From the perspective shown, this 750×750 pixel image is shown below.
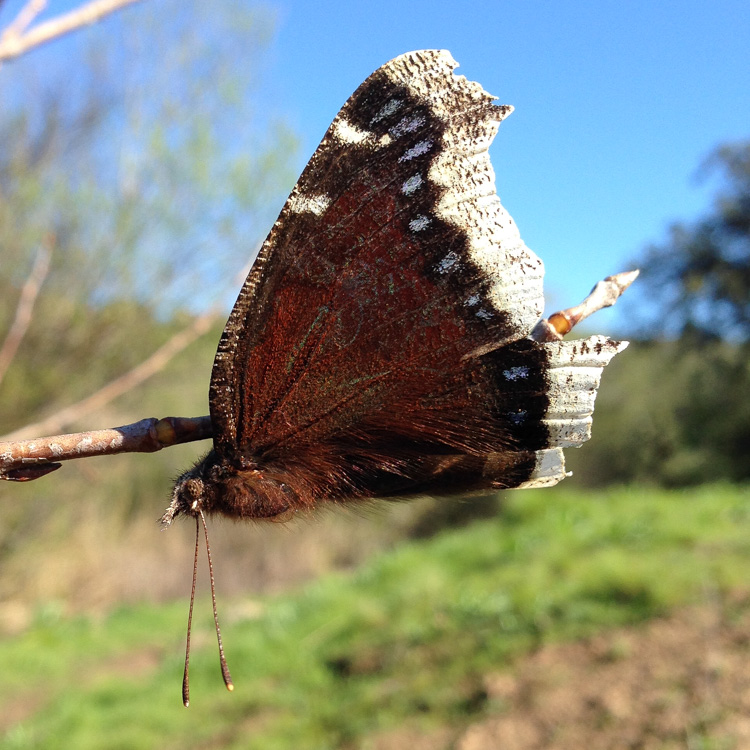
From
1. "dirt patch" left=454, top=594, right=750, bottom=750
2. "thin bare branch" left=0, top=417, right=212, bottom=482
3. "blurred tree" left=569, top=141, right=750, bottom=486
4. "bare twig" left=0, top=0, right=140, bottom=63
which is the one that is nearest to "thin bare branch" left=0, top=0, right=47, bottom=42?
"bare twig" left=0, top=0, right=140, bottom=63

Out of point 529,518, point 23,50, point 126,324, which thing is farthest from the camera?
point 126,324

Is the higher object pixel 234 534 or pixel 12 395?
pixel 12 395

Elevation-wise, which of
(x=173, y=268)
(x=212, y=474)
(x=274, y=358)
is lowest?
(x=212, y=474)

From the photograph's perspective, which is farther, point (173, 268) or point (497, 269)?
point (173, 268)

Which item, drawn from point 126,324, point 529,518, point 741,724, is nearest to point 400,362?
point 741,724

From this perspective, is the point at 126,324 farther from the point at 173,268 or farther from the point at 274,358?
the point at 274,358

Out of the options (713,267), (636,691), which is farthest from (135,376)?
Result: (713,267)

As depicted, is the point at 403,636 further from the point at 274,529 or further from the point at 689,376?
the point at 689,376
